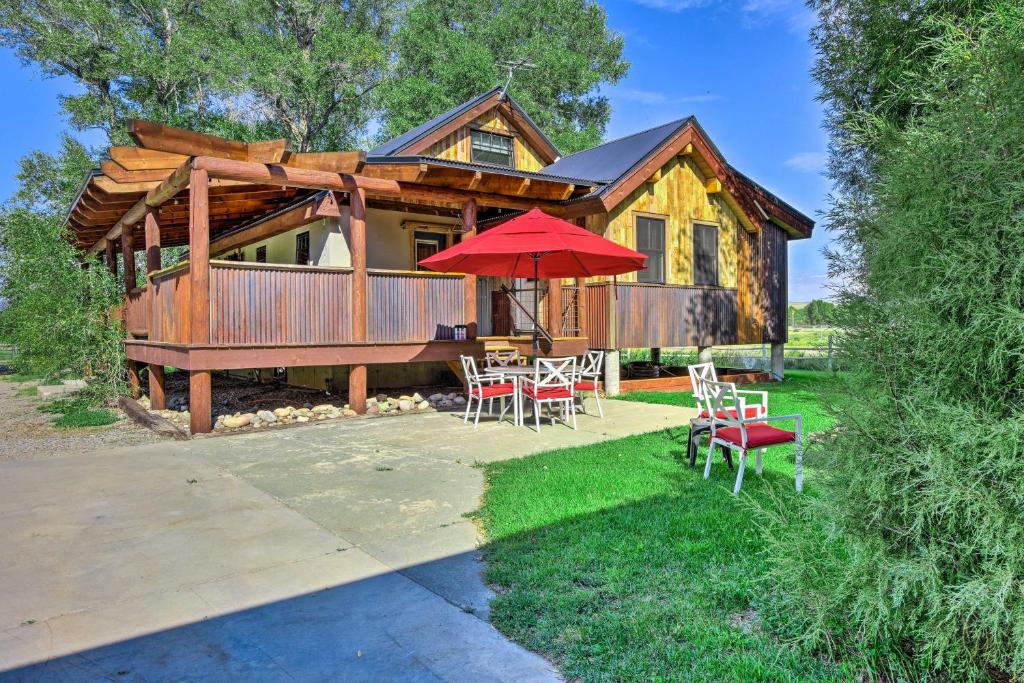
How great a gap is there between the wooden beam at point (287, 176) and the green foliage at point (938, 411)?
8178 millimetres

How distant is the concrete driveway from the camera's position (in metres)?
2.64

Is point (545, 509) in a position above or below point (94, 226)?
below

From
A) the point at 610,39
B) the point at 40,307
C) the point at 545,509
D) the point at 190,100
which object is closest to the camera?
the point at 545,509

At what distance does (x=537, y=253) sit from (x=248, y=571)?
6071 millimetres

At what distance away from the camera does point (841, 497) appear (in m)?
2.38

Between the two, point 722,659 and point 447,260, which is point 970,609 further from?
point 447,260

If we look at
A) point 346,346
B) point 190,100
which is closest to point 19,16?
point 190,100

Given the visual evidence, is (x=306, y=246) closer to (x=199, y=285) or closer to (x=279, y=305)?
(x=279, y=305)

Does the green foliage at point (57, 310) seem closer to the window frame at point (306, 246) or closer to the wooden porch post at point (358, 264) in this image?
the window frame at point (306, 246)

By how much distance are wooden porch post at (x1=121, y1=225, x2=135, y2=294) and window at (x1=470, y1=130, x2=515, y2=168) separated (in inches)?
311

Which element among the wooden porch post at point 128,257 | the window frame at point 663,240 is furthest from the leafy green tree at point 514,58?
the window frame at point 663,240

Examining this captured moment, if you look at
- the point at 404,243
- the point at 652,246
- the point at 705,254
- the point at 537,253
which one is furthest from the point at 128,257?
the point at 705,254

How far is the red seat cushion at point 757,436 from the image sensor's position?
5035 millimetres

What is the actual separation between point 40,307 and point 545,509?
39.7 feet
